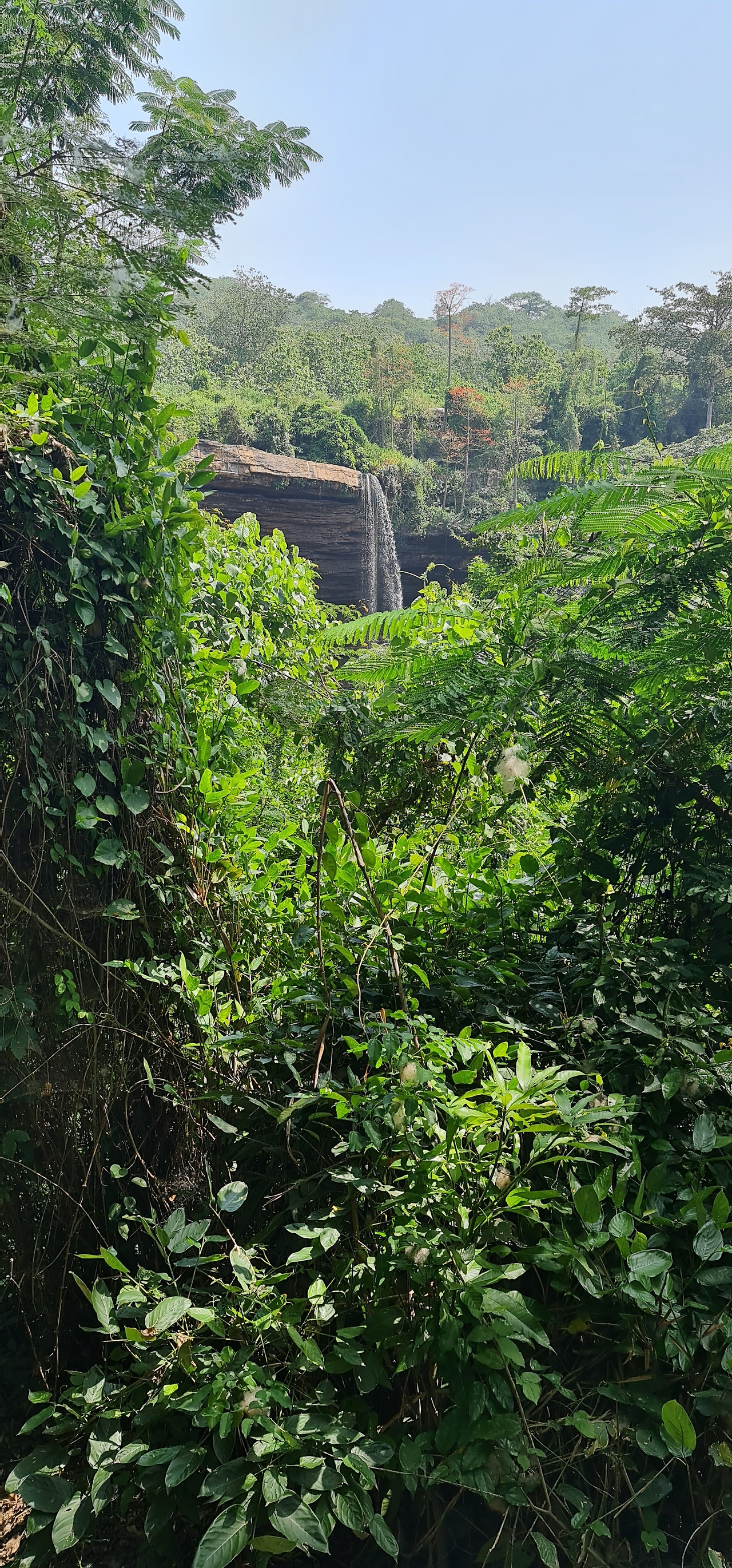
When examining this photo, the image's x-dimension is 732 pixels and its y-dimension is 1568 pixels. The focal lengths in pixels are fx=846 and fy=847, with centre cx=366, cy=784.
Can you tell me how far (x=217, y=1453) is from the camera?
41.6 inches

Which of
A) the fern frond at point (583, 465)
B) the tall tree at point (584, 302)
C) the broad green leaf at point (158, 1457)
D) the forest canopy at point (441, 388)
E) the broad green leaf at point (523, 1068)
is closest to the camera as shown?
the broad green leaf at point (158, 1457)

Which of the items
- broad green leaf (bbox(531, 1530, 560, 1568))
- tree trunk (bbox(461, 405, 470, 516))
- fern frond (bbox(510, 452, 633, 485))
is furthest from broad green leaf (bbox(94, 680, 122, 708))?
tree trunk (bbox(461, 405, 470, 516))

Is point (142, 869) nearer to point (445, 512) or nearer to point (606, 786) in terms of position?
point (606, 786)

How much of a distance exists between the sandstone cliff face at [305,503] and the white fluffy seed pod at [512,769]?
14673mm

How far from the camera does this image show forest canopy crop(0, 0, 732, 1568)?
3.62 ft

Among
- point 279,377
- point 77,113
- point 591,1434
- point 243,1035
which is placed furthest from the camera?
point 279,377

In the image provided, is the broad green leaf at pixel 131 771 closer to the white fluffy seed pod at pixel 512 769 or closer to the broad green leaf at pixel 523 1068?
the white fluffy seed pod at pixel 512 769

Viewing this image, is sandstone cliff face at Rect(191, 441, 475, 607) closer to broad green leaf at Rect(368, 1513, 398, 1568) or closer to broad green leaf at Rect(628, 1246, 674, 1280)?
broad green leaf at Rect(628, 1246, 674, 1280)

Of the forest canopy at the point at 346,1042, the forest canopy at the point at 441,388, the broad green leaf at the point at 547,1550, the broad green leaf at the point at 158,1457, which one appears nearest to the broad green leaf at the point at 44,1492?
the forest canopy at the point at 346,1042

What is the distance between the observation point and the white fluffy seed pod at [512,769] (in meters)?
1.49

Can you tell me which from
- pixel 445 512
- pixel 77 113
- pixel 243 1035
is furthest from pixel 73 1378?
pixel 445 512

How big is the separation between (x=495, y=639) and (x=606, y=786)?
657mm

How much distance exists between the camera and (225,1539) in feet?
3.21

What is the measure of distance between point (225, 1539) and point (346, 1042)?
0.67 metres
